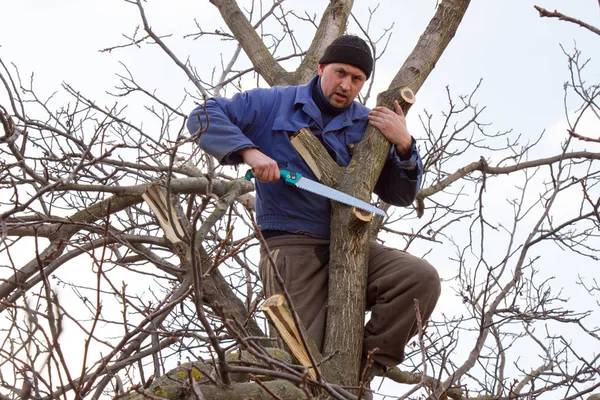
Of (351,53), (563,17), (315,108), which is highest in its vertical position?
(351,53)

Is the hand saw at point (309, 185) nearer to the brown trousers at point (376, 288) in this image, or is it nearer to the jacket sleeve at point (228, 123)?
the jacket sleeve at point (228, 123)

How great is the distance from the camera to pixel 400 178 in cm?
359

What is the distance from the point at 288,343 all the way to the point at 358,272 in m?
0.49

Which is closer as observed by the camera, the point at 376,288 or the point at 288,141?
the point at 376,288

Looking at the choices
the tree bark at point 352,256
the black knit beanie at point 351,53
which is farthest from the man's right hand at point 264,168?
the black knit beanie at point 351,53

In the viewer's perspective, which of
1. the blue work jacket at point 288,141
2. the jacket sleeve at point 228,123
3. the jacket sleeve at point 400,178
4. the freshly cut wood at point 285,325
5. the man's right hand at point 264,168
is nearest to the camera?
the freshly cut wood at point 285,325

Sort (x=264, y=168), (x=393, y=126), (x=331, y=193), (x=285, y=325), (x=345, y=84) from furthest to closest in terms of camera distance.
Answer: (x=345, y=84) → (x=393, y=126) → (x=331, y=193) → (x=264, y=168) → (x=285, y=325)

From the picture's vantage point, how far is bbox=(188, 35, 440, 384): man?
3.19 meters

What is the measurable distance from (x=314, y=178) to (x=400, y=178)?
1.40 feet

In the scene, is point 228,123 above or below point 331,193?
above

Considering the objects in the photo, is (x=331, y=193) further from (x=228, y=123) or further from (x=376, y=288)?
(x=228, y=123)

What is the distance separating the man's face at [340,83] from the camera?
11.7ft

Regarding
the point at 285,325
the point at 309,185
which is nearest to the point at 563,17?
the point at 285,325

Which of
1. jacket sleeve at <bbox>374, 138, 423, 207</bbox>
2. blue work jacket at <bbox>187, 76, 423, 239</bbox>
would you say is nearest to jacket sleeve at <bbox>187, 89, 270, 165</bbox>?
blue work jacket at <bbox>187, 76, 423, 239</bbox>
